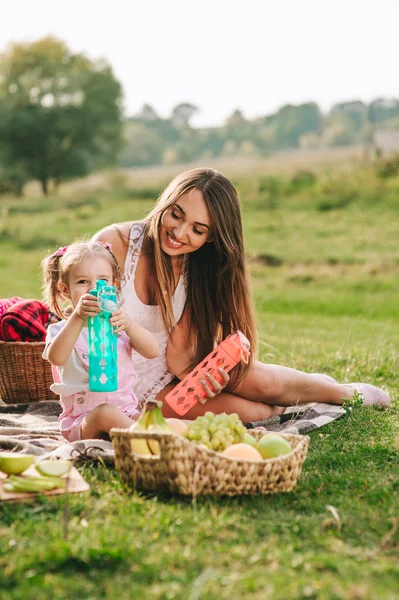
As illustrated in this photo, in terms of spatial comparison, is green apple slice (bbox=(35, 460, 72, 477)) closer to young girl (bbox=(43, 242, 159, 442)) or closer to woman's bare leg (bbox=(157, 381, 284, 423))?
young girl (bbox=(43, 242, 159, 442))

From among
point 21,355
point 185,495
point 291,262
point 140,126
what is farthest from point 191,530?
point 140,126

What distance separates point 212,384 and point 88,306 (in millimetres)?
1056

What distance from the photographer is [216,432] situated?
3336 millimetres

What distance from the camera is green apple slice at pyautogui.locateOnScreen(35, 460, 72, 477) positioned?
3186mm

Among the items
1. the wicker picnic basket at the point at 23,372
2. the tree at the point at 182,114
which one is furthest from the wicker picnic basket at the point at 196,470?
the tree at the point at 182,114

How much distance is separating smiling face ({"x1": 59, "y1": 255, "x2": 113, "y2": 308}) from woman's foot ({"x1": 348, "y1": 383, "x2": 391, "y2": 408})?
1.92m

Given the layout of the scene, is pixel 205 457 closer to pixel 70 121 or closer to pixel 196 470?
pixel 196 470

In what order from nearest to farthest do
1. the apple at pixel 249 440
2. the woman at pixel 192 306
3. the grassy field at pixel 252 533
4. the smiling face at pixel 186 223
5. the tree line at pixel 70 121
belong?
the grassy field at pixel 252 533 → the apple at pixel 249 440 → the smiling face at pixel 186 223 → the woman at pixel 192 306 → the tree line at pixel 70 121

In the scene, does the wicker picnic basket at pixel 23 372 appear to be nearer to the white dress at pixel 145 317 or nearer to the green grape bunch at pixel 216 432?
the white dress at pixel 145 317

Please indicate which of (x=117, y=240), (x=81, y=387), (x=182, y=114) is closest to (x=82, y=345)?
(x=81, y=387)

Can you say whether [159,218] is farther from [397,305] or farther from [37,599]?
[397,305]

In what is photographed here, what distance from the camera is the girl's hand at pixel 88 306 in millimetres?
3492

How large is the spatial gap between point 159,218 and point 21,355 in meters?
1.49

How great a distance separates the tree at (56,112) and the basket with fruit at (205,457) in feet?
108
